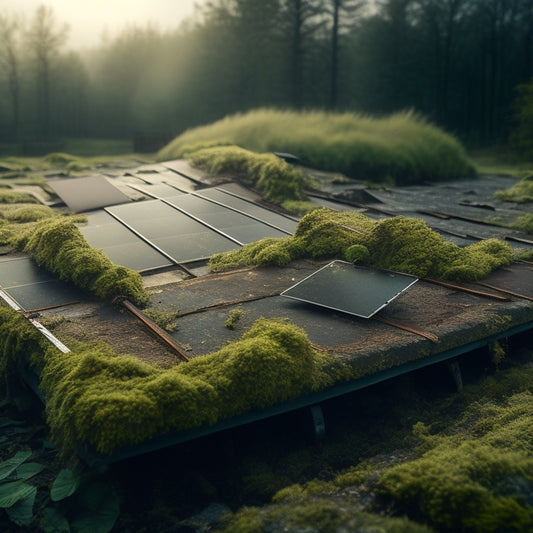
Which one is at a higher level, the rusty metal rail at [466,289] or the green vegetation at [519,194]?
the green vegetation at [519,194]

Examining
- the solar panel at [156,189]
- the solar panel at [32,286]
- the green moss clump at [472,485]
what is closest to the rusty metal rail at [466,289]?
the green moss clump at [472,485]

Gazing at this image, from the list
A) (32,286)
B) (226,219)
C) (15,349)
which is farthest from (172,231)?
(15,349)

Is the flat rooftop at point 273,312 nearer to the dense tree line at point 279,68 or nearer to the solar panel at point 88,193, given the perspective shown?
the solar panel at point 88,193

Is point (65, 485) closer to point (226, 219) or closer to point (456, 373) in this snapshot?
point (456, 373)

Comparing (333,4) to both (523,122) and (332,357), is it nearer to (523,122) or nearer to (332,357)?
(523,122)

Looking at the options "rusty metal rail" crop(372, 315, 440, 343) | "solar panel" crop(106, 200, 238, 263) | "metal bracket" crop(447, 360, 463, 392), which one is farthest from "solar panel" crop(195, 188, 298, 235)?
"metal bracket" crop(447, 360, 463, 392)

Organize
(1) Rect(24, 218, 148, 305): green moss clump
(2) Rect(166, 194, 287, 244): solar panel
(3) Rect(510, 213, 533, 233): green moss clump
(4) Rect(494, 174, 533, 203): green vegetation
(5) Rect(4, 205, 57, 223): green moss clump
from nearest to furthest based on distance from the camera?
(1) Rect(24, 218, 148, 305): green moss clump
(2) Rect(166, 194, 287, 244): solar panel
(3) Rect(510, 213, 533, 233): green moss clump
(5) Rect(4, 205, 57, 223): green moss clump
(4) Rect(494, 174, 533, 203): green vegetation

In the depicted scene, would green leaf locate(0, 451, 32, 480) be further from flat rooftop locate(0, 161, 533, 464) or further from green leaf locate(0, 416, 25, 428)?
flat rooftop locate(0, 161, 533, 464)
